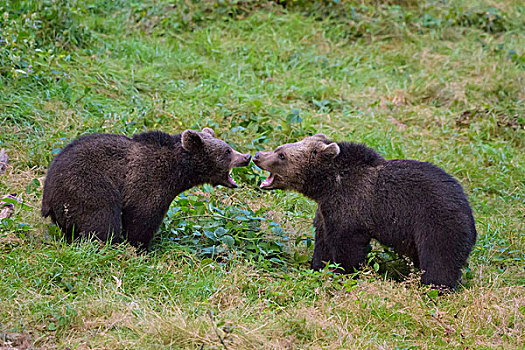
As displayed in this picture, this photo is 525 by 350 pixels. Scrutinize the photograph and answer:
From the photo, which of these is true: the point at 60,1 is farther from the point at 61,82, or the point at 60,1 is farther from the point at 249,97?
the point at 249,97

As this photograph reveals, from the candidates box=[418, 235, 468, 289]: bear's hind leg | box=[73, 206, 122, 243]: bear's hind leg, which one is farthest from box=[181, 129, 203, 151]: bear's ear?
box=[418, 235, 468, 289]: bear's hind leg

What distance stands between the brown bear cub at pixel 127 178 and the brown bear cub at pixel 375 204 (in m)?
0.69

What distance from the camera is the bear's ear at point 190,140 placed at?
6.88 m

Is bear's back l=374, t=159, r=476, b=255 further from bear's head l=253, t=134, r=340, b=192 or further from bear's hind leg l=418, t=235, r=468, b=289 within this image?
bear's head l=253, t=134, r=340, b=192

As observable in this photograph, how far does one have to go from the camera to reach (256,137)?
934 centimetres

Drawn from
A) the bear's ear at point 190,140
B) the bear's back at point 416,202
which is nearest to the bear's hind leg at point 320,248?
the bear's back at point 416,202

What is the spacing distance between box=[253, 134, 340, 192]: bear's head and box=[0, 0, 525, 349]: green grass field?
1.84 ft

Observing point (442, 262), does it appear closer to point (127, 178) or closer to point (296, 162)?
point (296, 162)

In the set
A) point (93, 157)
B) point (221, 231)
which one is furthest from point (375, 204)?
point (93, 157)

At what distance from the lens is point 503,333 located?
5.34m

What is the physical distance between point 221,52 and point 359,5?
364cm

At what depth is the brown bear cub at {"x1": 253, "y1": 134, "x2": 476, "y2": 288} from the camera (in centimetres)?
614

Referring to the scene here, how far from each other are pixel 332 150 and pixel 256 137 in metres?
2.67

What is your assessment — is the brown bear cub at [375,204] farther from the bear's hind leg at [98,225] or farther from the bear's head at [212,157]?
the bear's hind leg at [98,225]
